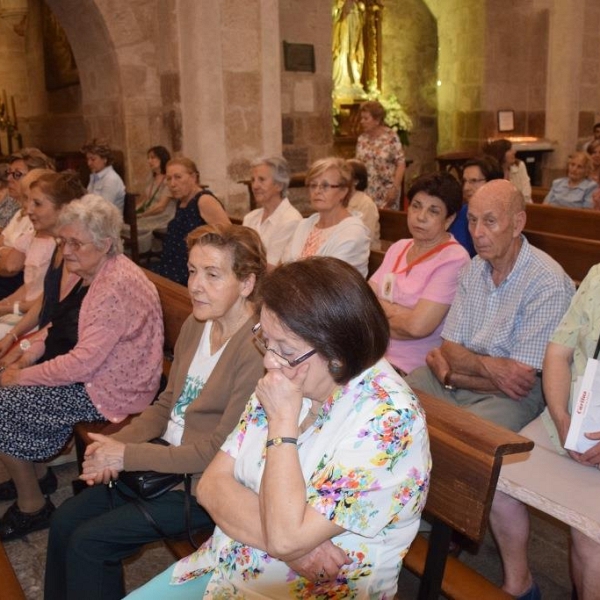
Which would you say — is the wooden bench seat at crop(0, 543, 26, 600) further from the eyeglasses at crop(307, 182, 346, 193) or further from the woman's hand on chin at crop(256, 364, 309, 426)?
the eyeglasses at crop(307, 182, 346, 193)

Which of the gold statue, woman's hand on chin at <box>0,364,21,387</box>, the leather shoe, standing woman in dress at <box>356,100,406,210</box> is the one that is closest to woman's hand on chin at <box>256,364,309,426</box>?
the leather shoe

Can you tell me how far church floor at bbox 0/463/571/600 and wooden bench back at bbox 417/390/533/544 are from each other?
0.86 metres

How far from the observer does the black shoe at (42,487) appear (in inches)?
125

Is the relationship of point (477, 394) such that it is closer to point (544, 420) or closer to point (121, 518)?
point (544, 420)

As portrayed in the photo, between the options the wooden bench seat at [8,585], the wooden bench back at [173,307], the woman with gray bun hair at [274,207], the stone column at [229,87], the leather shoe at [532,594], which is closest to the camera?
the wooden bench seat at [8,585]

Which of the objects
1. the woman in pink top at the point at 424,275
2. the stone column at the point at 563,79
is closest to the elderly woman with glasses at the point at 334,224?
the woman in pink top at the point at 424,275

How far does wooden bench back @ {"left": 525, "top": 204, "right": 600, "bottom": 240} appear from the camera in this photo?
190 inches

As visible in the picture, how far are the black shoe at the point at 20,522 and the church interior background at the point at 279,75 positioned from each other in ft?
16.1

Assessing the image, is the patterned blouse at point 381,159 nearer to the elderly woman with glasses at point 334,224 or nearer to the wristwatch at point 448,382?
the elderly woman with glasses at point 334,224

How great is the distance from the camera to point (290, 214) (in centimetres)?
447

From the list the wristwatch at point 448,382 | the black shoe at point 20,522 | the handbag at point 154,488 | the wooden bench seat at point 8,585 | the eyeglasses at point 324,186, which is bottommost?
the black shoe at point 20,522

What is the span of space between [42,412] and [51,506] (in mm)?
457

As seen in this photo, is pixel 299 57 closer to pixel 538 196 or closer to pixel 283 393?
pixel 538 196

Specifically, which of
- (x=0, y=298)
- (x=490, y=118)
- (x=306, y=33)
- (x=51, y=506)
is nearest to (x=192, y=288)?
(x=51, y=506)
